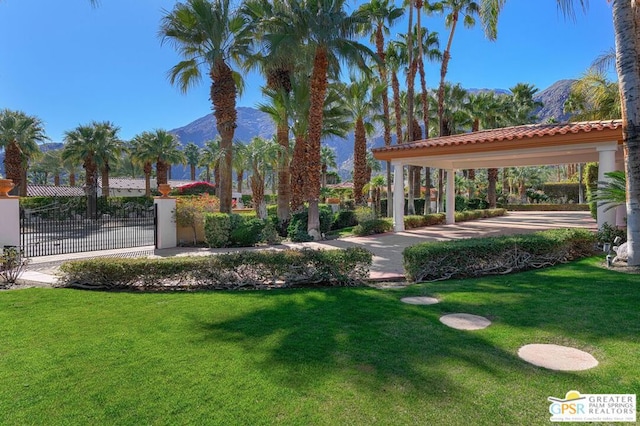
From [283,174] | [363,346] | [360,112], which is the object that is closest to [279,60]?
[283,174]

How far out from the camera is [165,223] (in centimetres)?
1334

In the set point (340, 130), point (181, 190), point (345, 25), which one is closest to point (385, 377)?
point (345, 25)

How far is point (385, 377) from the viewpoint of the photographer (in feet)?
10.6

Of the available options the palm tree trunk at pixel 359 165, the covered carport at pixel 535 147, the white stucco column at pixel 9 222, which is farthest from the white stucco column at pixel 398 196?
Result: the white stucco column at pixel 9 222

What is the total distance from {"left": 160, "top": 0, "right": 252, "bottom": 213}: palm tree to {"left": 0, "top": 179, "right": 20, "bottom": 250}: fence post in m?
7.32

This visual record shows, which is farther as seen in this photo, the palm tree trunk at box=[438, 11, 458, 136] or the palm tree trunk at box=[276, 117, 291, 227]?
the palm tree trunk at box=[438, 11, 458, 136]

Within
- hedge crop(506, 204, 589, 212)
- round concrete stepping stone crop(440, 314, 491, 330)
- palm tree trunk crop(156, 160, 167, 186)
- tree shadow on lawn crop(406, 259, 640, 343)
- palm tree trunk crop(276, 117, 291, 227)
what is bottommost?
round concrete stepping stone crop(440, 314, 491, 330)

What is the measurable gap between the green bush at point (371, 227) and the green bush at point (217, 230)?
5.64m

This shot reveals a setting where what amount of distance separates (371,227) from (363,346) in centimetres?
1276

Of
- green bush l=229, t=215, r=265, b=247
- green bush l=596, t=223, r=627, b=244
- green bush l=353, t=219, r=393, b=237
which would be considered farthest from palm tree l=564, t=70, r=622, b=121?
green bush l=229, t=215, r=265, b=247

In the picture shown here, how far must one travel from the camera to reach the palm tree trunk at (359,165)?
23142 millimetres

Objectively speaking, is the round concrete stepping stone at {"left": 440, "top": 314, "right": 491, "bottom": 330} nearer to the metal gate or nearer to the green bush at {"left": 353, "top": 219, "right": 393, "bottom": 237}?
the metal gate

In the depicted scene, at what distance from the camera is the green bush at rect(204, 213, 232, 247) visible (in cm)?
1328

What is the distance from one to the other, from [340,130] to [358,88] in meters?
2.97
